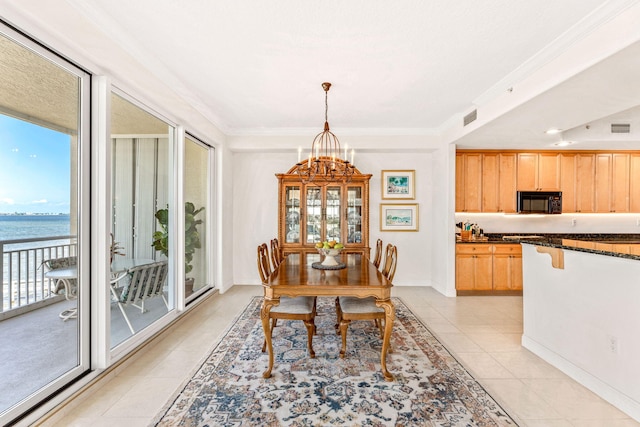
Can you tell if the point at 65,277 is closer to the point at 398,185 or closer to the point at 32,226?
the point at 32,226

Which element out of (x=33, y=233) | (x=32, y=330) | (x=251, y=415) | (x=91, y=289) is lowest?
(x=251, y=415)

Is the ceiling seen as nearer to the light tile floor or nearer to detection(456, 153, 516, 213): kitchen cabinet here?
detection(456, 153, 516, 213): kitchen cabinet

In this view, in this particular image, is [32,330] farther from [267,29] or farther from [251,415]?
[267,29]

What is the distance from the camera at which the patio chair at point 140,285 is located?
2.86m

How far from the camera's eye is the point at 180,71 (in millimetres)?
3078

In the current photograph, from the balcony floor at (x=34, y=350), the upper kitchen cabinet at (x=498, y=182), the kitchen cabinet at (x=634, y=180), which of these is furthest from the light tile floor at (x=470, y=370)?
the kitchen cabinet at (x=634, y=180)

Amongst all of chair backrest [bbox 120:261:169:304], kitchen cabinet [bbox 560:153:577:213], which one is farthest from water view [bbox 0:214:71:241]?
kitchen cabinet [bbox 560:153:577:213]

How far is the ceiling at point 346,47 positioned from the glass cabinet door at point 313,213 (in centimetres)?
158

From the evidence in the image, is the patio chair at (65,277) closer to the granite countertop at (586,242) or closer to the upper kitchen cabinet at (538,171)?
the granite countertop at (586,242)

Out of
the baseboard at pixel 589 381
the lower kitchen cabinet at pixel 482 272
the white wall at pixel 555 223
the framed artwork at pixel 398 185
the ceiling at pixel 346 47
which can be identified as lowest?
the baseboard at pixel 589 381

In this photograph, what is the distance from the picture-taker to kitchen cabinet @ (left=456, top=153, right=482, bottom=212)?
5285mm

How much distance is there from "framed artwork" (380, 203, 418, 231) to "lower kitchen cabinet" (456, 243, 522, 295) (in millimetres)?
879

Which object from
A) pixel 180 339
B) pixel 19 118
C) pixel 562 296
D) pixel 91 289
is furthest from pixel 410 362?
pixel 19 118

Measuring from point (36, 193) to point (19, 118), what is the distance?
1.46 feet
